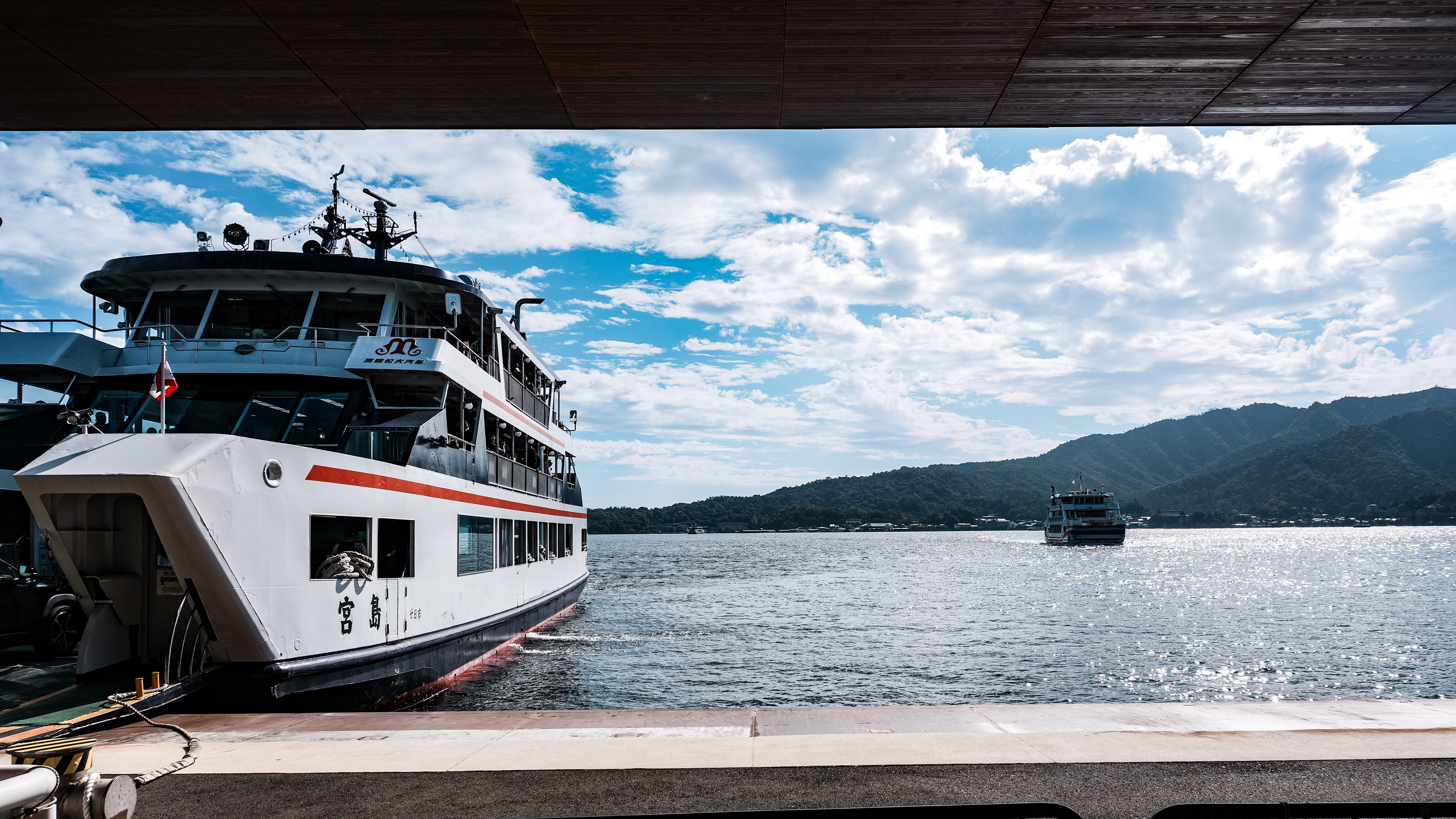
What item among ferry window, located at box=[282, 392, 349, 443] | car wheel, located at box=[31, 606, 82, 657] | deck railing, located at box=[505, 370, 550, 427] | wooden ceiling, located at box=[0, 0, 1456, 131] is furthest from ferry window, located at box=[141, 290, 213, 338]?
wooden ceiling, located at box=[0, 0, 1456, 131]

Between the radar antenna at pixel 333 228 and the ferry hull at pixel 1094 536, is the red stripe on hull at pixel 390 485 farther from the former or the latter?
the ferry hull at pixel 1094 536

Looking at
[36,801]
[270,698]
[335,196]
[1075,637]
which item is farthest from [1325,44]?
[1075,637]

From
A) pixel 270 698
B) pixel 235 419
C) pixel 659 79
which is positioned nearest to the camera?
pixel 659 79

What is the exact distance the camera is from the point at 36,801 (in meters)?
4.68

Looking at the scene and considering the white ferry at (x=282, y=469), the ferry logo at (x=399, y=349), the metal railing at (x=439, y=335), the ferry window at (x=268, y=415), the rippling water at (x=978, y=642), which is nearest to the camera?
the white ferry at (x=282, y=469)

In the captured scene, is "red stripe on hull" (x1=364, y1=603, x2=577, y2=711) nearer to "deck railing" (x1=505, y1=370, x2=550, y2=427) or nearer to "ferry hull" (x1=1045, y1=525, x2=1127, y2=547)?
"deck railing" (x1=505, y1=370, x2=550, y2=427)

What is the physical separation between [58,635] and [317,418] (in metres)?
5.09

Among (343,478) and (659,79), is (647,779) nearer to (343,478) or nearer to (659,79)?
(659,79)

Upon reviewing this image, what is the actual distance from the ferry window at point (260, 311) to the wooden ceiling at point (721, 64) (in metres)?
8.34

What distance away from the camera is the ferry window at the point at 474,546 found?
1630cm

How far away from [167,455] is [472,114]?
5.30 m

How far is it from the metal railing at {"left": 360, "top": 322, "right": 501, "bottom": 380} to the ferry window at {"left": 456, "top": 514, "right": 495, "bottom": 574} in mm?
3228

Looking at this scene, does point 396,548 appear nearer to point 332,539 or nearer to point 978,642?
point 332,539

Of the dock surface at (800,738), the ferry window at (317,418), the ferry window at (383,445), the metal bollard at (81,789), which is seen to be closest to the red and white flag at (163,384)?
the ferry window at (317,418)
